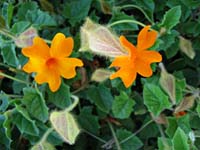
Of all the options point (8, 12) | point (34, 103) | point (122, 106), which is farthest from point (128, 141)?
point (8, 12)

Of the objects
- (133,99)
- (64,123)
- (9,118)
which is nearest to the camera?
(64,123)

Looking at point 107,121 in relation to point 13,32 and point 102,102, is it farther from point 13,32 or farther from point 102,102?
point 13,32

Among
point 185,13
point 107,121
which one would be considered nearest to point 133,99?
point 107,121

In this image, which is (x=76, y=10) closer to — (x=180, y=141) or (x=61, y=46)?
(x=61, y=46)

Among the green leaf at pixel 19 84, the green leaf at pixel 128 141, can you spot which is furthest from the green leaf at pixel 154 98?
the green leaf at pixel 19 84

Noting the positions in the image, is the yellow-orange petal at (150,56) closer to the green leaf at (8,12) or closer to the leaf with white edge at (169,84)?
the leaf with white edge at (169,84)
